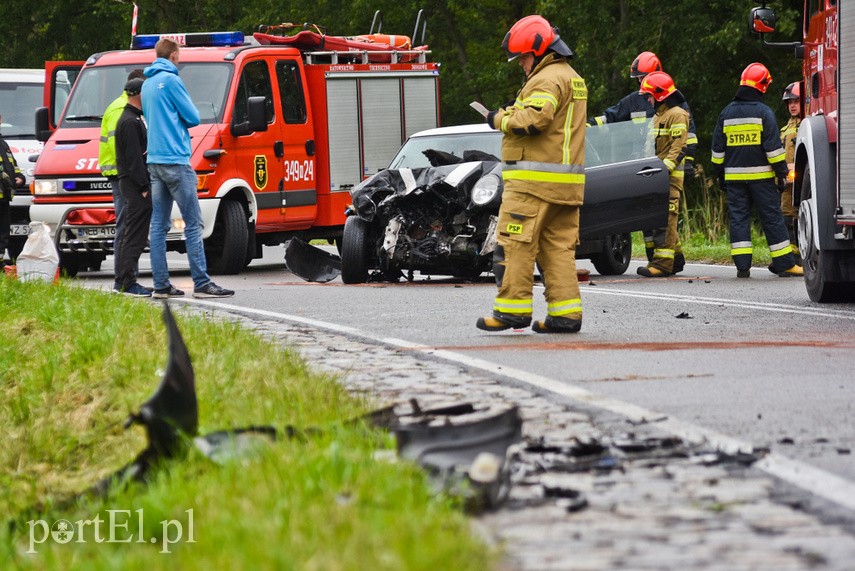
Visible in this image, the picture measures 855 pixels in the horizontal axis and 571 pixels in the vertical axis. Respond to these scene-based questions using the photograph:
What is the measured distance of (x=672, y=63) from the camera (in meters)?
29.8

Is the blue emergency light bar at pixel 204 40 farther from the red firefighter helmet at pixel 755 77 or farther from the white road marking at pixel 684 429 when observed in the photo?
the white road marking at pixel 684 429

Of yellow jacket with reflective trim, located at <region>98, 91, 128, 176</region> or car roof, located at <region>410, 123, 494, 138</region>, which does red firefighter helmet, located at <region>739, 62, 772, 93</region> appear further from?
yellow jacket with reflective trim, located at <region>98, 91, 128, 176</region>

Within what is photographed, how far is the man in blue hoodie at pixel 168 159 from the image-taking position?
12.1 m

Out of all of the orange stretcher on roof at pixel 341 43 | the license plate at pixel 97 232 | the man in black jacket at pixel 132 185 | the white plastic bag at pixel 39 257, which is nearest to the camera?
the man in black jacket at pixel 132 185

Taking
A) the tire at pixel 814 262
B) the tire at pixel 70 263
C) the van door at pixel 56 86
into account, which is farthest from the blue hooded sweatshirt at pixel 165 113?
the van door at pixel 56 86

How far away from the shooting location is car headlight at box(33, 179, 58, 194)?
15984mm

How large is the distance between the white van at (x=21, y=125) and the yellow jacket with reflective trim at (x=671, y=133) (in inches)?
311

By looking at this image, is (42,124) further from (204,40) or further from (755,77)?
(755,77)

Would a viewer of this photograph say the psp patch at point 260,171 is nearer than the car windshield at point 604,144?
No

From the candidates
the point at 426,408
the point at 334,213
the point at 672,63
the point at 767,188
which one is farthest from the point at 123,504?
the point at 672,63

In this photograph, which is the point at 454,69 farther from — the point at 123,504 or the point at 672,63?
the point at 123,504

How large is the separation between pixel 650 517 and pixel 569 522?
0.67 feet

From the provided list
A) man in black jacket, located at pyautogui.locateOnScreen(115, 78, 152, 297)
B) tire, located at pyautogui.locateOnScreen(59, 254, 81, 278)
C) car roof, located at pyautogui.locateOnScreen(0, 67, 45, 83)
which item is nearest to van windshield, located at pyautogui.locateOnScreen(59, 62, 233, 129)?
tire, located at pyautogui.locateOnScreen(59, 254, 81, 278)

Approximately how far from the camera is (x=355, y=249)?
13805 mm
